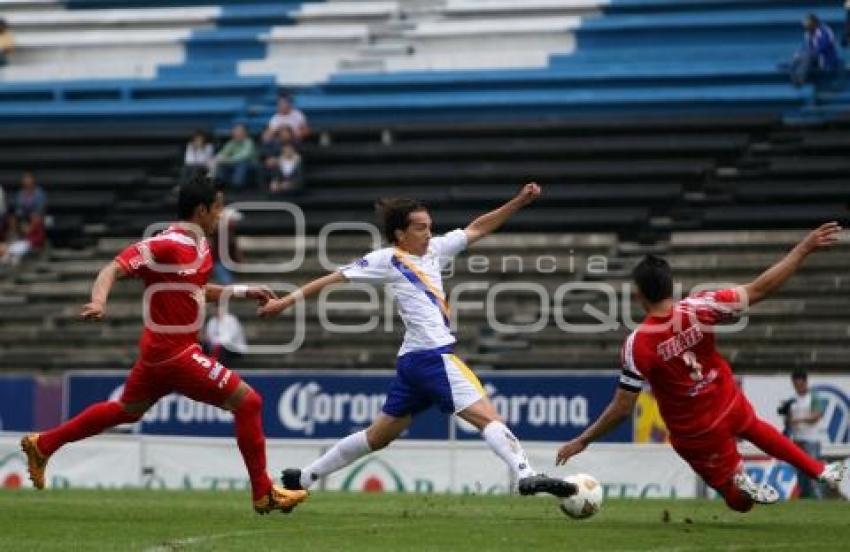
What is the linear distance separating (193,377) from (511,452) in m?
2.52

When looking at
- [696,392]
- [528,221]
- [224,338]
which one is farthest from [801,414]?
[696,392]

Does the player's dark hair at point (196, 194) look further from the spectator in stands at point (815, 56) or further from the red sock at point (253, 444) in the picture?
the spectator in stands at point (815, 56)

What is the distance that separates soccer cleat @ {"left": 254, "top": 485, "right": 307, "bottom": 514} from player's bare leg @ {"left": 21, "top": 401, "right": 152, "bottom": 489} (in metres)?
1.25

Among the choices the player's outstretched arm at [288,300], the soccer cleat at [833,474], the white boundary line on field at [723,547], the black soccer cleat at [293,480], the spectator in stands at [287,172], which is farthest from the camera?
the spectator in stands at [287,172]

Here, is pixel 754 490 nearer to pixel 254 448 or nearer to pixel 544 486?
pixel 544 486

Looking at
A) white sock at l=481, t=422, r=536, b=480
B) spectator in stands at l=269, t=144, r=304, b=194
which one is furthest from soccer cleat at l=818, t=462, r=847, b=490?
spectator in stands at l=269, t=144, r=304, b=194

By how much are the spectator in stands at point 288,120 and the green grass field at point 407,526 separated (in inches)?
612

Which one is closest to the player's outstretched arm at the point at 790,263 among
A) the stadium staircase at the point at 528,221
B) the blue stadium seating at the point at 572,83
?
the stadium staircase at the point at 528,221

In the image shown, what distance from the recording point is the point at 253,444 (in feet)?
50.2

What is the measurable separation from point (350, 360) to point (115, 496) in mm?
10660

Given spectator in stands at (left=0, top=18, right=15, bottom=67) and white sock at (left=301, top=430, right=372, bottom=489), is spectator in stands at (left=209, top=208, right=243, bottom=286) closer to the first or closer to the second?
spectator in stands at (left=0, top=18, right=15, bottom=67)

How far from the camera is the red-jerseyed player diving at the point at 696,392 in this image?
14.2m

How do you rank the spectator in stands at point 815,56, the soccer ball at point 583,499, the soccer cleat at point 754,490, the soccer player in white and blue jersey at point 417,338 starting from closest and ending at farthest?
the soccer cleat at point 754,490
the soccer ball at point 583,499
the soccer player in white and blue jersey at point 417,338
the spectator in stands at point 815,56

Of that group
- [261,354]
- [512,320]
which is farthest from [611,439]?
[261,354]
